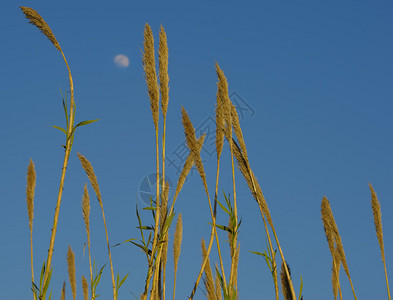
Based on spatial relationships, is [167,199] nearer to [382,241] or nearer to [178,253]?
[178,253]

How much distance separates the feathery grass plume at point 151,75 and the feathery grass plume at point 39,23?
80 cm

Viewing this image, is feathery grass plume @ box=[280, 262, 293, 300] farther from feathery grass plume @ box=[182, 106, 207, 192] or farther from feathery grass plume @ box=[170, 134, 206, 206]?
feathery grass plume @ box=[170, 134, 206, 206]

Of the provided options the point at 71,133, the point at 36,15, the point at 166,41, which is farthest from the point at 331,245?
the point at 36,15

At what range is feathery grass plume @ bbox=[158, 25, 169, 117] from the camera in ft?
11.4

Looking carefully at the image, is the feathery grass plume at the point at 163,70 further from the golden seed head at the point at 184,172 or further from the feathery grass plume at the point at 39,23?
the feathery grass plume at the point at 39,23

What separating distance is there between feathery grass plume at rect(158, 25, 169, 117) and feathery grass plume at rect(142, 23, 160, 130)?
12 cm

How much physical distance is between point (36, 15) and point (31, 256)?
2.20 metres

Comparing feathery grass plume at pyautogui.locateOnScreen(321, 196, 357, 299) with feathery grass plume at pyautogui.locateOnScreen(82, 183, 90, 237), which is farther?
feathery grass plume at pyautogui.locateOnScreen(82, 183, 90, 237)

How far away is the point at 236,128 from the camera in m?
3.36

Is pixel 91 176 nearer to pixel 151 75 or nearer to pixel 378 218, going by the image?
pixel 151 75

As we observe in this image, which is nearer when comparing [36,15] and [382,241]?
[36,15]

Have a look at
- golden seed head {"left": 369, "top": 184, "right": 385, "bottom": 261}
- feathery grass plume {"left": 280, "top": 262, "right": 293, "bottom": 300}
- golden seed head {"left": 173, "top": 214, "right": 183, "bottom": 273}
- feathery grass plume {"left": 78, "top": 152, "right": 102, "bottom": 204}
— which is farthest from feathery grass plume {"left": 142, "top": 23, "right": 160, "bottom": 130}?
golden seed head {"left": 369, "top": 184, "right": 385, "bottom": 261}

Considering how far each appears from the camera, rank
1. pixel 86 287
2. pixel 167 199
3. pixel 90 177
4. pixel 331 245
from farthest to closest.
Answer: pixel 86 287
pixel 90 177
pixel 331 245
pixel 167 199

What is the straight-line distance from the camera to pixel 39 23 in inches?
111
